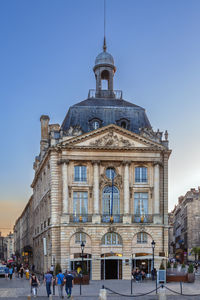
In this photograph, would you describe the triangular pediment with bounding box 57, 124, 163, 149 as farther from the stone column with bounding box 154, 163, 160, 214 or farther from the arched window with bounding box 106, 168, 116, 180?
the arched window with bounding box 106, 168, 116, 180

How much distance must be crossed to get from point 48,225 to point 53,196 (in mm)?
4960

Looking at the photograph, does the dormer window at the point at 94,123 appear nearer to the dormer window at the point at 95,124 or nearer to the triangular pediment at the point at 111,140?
the dormer window at the point at 95,124

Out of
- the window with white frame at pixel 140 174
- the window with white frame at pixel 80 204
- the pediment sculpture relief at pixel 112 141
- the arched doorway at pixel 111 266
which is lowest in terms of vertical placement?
the arched doorway at pixel 111 266

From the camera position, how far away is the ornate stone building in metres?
58.3

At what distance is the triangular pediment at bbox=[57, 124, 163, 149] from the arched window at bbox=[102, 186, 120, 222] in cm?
476

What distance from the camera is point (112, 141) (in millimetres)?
59812

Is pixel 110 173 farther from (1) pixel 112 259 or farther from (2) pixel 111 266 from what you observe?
(2) pixel 111 266

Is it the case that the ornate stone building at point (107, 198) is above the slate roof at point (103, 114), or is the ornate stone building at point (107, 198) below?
below

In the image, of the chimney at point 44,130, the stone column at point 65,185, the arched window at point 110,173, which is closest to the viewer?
the stone column at point 65,185

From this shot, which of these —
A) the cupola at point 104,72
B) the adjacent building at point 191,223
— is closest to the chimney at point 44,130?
→ the cupola at point 104,72

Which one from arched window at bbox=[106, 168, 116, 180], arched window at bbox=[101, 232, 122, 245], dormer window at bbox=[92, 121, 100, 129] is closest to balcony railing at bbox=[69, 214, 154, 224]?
arched window at bbox=[101, 232, 122, 245]

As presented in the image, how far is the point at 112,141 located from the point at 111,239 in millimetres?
10410

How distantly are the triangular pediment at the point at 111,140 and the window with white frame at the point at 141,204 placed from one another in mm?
5347

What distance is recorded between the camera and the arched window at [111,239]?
2315 inches
